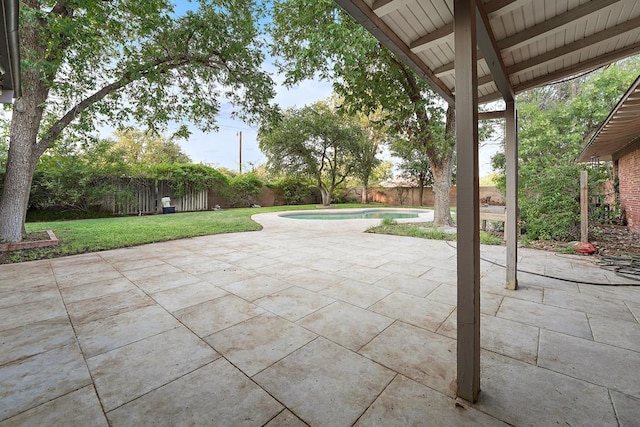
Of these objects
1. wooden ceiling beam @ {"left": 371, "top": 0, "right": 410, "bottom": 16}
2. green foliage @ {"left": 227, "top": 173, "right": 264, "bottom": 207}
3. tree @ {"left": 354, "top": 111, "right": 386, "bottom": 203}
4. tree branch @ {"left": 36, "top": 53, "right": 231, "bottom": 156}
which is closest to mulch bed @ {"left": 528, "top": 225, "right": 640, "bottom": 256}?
wooden ceiling beam @ {"left": 371, "top": 0, "right": 410, "bottom": 16}

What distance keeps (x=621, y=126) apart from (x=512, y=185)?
4009 mm

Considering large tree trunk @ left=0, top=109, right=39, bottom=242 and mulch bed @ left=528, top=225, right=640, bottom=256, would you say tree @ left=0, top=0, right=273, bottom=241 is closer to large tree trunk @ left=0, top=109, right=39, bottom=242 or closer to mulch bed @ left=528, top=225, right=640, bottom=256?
large tree trunk @ left=0, top=109, right=39, bottom=242

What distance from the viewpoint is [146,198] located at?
35.6ft

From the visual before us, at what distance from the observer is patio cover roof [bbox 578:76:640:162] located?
3.13m

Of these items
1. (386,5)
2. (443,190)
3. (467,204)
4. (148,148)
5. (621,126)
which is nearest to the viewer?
(467,204)

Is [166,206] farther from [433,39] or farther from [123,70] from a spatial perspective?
[433,39]

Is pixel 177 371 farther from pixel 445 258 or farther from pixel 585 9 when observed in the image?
pixel 445 258

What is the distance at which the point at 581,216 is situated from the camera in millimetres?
4379

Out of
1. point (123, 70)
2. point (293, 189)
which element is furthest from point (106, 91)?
point (293, 189)

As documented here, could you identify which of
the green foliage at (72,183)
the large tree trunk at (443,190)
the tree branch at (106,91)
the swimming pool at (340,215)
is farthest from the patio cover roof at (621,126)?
the green foliage at (72,183)

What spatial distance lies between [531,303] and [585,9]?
213 centimetres

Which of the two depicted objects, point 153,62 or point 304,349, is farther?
point 153,62

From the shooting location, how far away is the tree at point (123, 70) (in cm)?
405

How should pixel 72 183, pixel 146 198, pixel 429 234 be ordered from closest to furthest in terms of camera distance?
pixel 429 234, pixel 72 183, pixel 146 198
